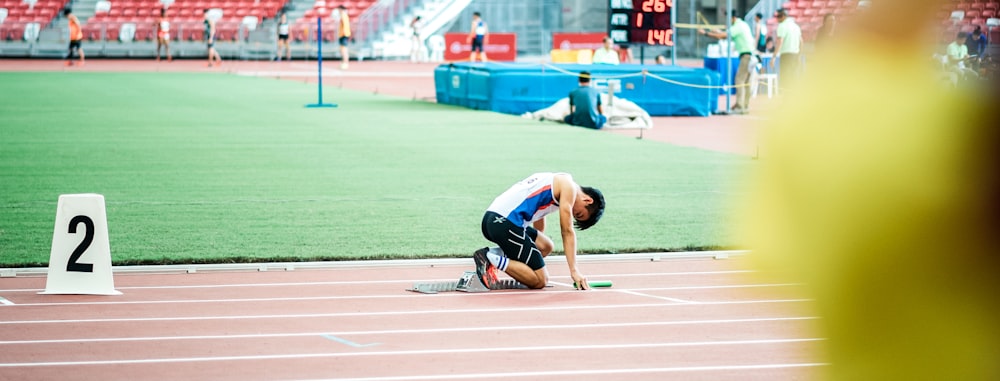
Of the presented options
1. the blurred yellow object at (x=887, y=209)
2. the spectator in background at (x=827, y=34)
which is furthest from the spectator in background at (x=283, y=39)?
the blurred yellow object at (x=887, y=209)

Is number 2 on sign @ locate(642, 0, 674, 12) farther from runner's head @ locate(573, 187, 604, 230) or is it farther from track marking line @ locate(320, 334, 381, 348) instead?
track marking line @ locate(320, 334, 381, 348)

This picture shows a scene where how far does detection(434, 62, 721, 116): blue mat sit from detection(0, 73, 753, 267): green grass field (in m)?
0.65

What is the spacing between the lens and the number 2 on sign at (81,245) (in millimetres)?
7680

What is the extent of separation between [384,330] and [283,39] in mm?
43449

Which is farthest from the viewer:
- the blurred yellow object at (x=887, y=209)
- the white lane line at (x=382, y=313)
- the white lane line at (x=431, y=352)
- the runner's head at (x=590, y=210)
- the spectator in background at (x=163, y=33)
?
the spectator in background at (x=163, y=33)

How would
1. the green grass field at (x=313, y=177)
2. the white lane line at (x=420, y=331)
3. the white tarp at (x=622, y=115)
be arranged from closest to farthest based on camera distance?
the white lane line at (x=420, y=331) → the green grass field at (x=313, y=177) → the white tarp at (x=622, y=115)

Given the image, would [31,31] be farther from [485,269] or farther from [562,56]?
[485,269]

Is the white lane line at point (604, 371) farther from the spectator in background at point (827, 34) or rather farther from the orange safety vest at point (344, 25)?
the orange safety vest at point (344, 25)

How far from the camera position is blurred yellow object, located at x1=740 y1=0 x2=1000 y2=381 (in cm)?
140

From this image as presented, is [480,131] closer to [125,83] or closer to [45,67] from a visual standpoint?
[125,83]

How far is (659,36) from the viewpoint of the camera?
83.2ft

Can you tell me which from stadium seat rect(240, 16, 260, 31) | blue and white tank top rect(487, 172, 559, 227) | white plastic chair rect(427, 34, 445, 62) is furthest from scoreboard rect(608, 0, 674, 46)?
stadium seat rect(240, 16, 260, 31)

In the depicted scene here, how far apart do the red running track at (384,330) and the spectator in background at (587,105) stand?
12.8 m

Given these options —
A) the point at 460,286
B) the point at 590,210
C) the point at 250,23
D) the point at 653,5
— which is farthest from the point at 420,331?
the point at 250,23
